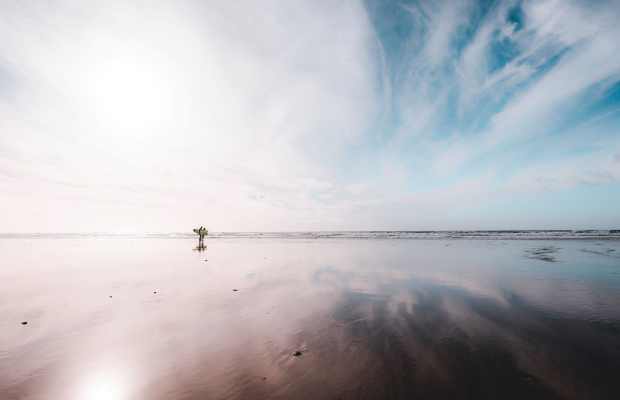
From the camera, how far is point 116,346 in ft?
18.0

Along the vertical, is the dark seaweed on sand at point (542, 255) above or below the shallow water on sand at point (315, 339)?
above

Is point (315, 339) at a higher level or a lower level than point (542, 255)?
lower

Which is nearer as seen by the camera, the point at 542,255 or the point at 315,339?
the point at 315,339

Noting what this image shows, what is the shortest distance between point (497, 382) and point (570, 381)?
1.19m

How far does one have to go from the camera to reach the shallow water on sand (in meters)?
3.96

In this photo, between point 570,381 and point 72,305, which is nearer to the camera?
point 570,381

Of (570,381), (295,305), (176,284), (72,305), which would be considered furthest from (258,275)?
(570,381)

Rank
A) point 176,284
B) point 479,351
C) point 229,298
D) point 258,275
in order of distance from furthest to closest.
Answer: point 258,275, point 176,284, point 229,298, point 479,351

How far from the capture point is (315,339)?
5.70 m

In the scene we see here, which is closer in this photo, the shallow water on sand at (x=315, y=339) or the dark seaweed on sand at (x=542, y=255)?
the shallow water on sand at (x=315, y=339)

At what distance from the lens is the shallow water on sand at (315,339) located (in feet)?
13.0

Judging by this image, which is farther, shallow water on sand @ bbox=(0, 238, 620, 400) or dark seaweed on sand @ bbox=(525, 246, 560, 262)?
dark seaweed on sand @ bbox=(525, 246, 560, 262)

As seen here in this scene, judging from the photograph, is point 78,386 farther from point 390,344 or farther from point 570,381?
point 570,381

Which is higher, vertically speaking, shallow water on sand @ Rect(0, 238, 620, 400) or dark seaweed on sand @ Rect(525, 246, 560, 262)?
dark seaweed on sand @ Rect(525, 246, 560, 262)
